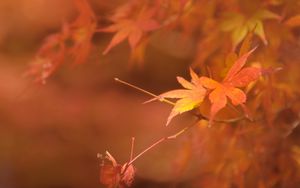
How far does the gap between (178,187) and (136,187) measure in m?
0.29

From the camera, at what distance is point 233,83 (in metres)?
0.96

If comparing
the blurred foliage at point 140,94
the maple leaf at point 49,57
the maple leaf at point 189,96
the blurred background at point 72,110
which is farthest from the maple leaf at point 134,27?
the blurred background at point 72,110

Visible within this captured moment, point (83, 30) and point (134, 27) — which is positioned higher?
point (83, 30)

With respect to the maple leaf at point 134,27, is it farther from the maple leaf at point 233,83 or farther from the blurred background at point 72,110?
the blurred background at point 72,110

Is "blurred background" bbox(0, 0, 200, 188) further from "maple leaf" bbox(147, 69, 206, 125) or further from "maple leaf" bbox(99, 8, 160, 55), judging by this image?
"maple leaf" bbox(147, 69, 206, 125)

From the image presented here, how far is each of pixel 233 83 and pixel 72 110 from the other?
2.11 m

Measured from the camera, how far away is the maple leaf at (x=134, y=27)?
128 centimetres

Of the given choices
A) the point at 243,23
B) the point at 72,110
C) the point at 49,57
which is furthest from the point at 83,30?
the point at 72,110

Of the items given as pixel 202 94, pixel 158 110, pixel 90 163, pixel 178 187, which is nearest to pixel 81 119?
pixel 90 163

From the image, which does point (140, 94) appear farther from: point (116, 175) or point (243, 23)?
point (116, 175)

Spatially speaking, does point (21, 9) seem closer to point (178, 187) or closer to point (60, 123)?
point (60, 123)

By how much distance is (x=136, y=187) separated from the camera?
265 cm

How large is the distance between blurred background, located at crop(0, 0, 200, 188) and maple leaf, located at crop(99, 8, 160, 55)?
1.14m

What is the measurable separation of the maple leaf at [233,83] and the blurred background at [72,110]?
4.97 ft
